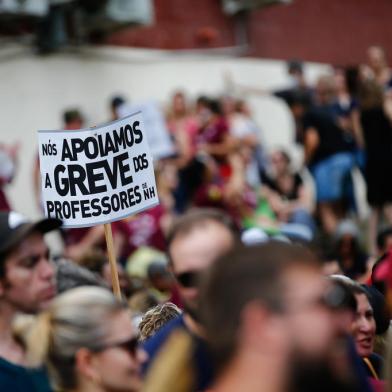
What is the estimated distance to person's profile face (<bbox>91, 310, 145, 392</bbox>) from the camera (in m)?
3.24

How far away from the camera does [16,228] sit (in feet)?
13.1

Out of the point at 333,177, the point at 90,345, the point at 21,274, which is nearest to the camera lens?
the point at 90,345

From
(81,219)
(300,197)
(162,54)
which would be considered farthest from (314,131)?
(81,219)

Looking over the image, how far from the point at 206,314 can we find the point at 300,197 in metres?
10.8

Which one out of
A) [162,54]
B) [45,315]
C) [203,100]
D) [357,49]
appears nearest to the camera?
[45,315]

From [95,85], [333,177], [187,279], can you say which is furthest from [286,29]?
[187,279]

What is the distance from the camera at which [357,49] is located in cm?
2098

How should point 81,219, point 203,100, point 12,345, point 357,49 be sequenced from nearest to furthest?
point 12,345 → point 81,219 → point 203,100 → point 357,49

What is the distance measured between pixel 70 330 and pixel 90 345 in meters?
0.08

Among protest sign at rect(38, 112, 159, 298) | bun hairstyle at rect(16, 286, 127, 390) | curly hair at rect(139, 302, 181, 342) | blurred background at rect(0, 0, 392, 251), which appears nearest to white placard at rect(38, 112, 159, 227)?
protest sign at rect(38, 112, 159, 298)

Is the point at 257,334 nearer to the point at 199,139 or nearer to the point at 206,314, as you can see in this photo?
the point at 206,314

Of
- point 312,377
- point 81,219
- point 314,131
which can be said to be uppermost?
point 312,377

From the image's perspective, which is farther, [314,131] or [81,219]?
[314,131]

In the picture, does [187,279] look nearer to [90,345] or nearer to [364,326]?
[90,345]
